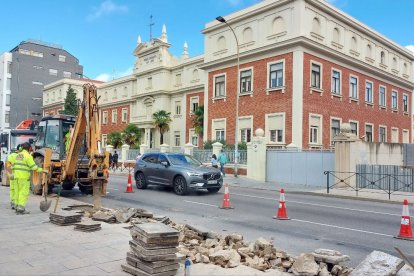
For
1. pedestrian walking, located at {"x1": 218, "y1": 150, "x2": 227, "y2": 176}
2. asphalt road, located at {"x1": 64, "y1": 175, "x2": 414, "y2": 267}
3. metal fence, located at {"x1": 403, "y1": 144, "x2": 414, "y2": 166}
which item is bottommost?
asphalt road, located at {"x1": 64, "y1": 175, "x2": 414, "y2": 267}

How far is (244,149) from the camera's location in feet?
90.0

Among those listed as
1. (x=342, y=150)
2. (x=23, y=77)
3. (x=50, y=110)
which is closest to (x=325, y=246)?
(x=342, y=150)

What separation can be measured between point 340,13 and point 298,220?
82.0ft

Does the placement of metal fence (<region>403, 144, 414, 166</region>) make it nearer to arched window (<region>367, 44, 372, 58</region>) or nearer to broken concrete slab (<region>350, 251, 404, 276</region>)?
arched window (<region>367, 44, 372, 58</region>)

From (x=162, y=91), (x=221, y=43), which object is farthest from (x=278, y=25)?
(x=162, y=91)

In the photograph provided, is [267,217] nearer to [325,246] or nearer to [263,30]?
[325,246]

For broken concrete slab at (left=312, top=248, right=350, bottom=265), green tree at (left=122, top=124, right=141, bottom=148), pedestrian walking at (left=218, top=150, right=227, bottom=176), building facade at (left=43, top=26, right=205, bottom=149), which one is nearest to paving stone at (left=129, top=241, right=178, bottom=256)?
broken concrete slab at (left=312, top=248, right=350, bottom=265)

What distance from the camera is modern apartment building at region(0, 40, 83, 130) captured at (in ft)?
232

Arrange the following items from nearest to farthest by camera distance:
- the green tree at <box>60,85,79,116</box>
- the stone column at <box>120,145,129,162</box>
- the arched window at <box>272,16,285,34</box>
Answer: the arched window at <box>272,16,285,34</box> → the stone column at <box>120,145,129,162</box> → the green tree at <box>60,85,79,116</box>

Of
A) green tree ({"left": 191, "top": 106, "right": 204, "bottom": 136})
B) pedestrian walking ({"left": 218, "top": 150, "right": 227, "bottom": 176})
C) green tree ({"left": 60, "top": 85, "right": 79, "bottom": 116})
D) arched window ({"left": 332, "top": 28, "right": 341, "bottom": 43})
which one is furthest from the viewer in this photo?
green tree ({"left": 60, "top": 85, "right": 79, "bottom": 116})

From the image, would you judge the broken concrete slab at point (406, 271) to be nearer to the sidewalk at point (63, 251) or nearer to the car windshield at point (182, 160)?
the sidewalk at point (63, 251)

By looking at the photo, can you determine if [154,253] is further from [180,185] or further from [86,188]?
[86,188]

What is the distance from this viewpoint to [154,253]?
16.3 ft

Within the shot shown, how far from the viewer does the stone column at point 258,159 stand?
962 inches
